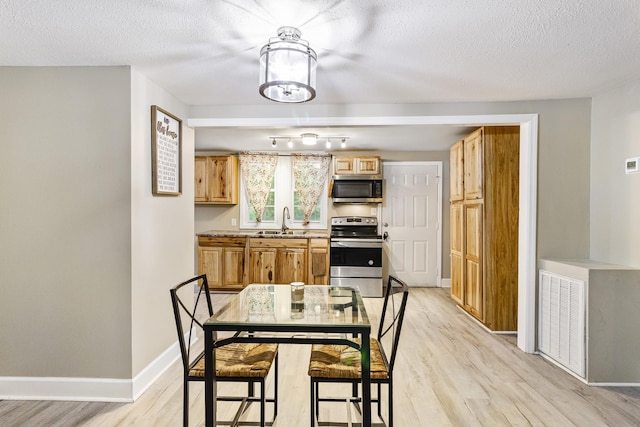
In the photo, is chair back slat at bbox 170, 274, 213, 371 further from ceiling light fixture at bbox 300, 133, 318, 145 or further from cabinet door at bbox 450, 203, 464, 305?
cabinet door at bbox 450, 203, 464, 305

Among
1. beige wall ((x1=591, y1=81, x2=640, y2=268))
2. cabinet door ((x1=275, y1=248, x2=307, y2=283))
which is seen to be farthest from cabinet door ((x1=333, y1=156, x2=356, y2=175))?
beige wall ((x1=591, y1=81, x2=640, y2=268))

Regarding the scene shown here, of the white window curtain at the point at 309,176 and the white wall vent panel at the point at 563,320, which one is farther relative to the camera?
the white window curtain at the point at 309,176

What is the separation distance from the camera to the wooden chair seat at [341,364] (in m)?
1.72

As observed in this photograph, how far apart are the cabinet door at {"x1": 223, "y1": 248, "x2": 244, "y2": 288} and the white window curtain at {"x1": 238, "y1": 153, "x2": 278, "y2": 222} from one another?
83 cm

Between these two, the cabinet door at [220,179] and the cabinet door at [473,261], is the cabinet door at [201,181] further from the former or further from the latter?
the cabinet door at [473,261]

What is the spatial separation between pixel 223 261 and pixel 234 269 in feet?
0.67

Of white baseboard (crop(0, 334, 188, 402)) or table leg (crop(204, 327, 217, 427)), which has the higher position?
table leg (crop(204, 327, 217, 427))

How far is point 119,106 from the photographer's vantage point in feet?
7.89

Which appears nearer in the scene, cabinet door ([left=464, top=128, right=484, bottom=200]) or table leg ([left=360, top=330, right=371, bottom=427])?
table leg ([left=360, top=330, right=371, bottom=427])

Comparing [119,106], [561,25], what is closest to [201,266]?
[119,106]

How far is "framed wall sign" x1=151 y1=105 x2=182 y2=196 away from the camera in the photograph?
2.68 m

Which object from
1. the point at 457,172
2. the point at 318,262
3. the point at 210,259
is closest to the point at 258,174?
the point at 210,259

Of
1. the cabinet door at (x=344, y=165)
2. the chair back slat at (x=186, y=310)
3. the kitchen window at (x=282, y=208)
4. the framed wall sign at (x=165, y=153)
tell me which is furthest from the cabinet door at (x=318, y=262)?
the framed wall sign at (x=165, y=153)

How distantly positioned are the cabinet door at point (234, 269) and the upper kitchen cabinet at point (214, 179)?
2.73 ft
